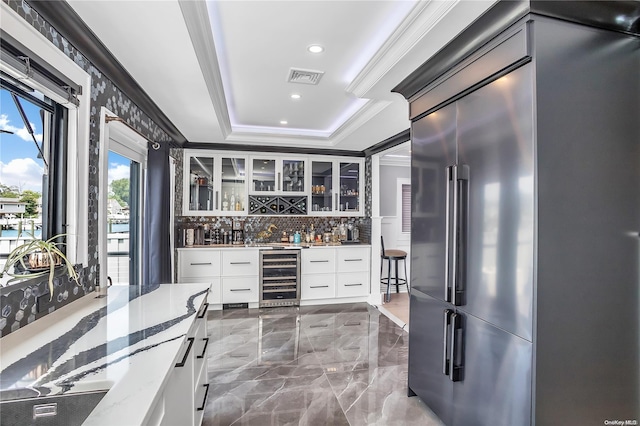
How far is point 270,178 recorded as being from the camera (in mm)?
5211

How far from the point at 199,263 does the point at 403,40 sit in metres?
3.86

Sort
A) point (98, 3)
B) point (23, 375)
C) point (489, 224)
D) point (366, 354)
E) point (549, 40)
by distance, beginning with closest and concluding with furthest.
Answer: point (23, 375), point (549, 40), point (98, 3), point (489, 224), point (366, 354)

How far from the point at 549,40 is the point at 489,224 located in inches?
35.3

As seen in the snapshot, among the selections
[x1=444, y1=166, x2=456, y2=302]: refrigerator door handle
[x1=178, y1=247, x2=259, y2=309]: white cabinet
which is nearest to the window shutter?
[x1=178, y1=247, x2=259, y2=309]: white cabinet

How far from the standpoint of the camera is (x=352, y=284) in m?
5.23

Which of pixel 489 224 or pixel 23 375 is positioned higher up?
pixel 489 224

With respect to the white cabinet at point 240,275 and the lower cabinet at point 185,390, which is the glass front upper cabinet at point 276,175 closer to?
the white cabinet at point 240,275

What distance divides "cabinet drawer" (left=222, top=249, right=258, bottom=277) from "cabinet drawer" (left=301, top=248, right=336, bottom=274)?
0.72 metres

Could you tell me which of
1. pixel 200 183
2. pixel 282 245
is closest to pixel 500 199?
pixel 282 245

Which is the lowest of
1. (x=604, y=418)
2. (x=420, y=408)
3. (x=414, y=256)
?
(x=420, y=408)

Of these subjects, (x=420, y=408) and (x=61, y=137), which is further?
(x=420, y=408)

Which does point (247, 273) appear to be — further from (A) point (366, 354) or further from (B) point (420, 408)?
(B) point (420, 408)

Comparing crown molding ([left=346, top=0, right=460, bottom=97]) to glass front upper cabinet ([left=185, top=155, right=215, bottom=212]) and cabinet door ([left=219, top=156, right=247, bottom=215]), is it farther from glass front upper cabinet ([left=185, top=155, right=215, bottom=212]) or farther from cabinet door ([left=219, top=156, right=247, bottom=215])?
glass front upper cabinet ([left=185, top=155, right=215, bottom=212])

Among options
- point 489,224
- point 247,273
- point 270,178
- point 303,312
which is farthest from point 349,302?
point 489,224
